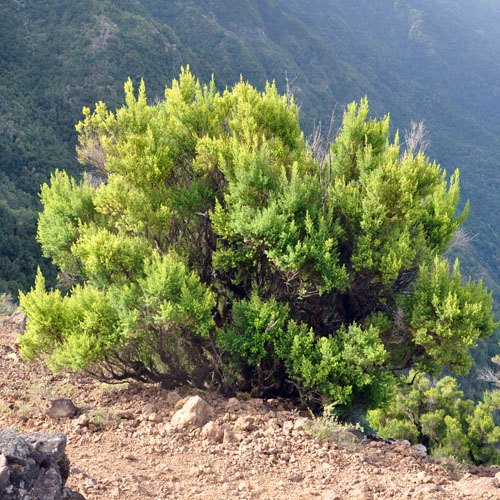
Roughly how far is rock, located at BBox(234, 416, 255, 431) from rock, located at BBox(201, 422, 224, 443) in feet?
0.83

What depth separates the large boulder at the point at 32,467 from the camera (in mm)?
2523

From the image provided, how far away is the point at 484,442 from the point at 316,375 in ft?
39.8

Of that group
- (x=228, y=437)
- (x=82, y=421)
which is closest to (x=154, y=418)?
(x=82, y=421)

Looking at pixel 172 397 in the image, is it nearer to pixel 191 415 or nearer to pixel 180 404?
pixel 180 404

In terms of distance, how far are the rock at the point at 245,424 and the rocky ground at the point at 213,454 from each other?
0.01 meters

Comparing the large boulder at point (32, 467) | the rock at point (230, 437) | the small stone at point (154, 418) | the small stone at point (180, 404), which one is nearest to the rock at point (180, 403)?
the small stone at point (180, 404)

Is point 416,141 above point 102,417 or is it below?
above

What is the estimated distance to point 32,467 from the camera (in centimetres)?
271

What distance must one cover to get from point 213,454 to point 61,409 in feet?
6.27

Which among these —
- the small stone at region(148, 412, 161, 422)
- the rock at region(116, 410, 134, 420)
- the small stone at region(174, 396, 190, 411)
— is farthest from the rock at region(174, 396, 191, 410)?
the rock at region(116, 410, 134, 420)

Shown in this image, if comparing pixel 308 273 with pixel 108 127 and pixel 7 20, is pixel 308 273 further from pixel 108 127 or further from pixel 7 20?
pixel 7 20

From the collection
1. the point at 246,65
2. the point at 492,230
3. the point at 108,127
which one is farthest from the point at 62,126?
the point at 492,230

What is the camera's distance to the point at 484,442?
15023 millimetres

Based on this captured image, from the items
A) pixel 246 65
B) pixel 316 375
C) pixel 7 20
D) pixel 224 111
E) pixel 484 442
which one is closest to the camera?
pixel 316 375
